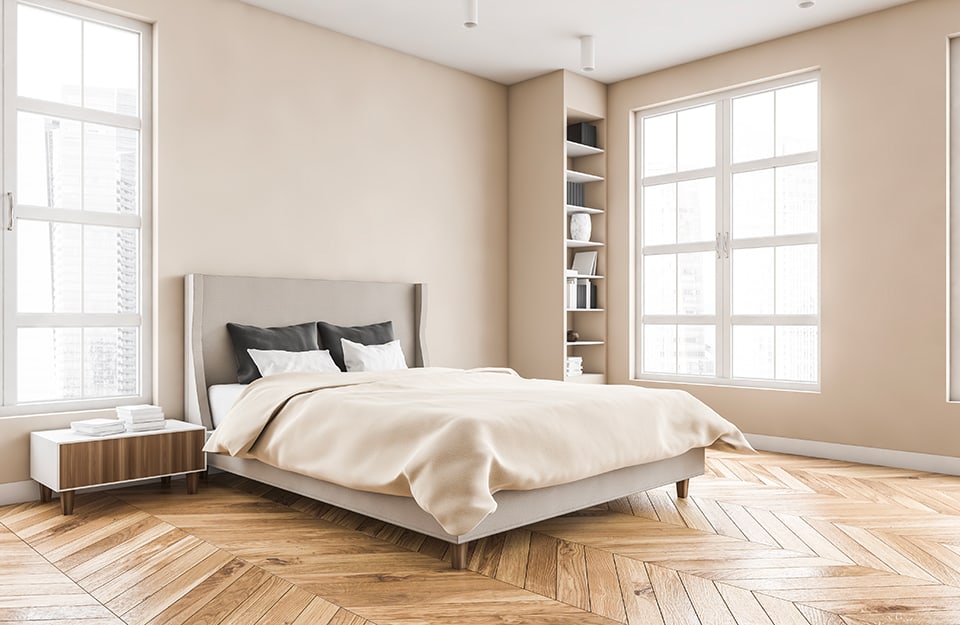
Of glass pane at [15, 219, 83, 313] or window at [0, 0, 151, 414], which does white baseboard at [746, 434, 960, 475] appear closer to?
window at [0, 0, 151, 414]

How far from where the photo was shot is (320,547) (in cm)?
311

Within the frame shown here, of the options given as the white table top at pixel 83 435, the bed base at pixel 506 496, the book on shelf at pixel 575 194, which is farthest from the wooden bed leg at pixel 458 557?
the book on shelf at pixel 575 194

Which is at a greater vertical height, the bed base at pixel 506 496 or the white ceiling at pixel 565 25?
the white ceiling at pixel 565 25

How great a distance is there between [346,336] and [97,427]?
154cm

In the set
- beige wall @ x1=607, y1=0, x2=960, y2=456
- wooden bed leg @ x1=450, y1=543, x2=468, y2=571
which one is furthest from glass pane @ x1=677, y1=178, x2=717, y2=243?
wooden bed leg @ x1=450, y1=543, x2=468, y2=571

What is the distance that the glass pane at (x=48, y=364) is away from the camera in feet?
12.9

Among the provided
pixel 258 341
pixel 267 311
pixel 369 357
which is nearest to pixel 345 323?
pixel 369 357

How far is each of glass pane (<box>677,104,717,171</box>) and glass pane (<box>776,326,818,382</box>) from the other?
1.37 m

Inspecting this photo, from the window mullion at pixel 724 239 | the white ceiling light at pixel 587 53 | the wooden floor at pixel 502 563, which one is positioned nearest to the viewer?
the wooden floor at pixel 502 563

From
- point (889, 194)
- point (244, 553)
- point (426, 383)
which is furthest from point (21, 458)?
point (889, 194)

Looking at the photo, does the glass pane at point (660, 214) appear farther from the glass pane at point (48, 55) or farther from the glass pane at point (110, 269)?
the glass pane at point (48, 55)

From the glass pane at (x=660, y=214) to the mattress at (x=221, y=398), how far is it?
11.1 feet

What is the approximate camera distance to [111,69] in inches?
168

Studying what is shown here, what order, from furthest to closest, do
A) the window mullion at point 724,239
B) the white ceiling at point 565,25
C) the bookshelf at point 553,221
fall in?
the bookshelf at point 553,221 < the window mullion at point 724,239 < the white ceiling at point 565,25
